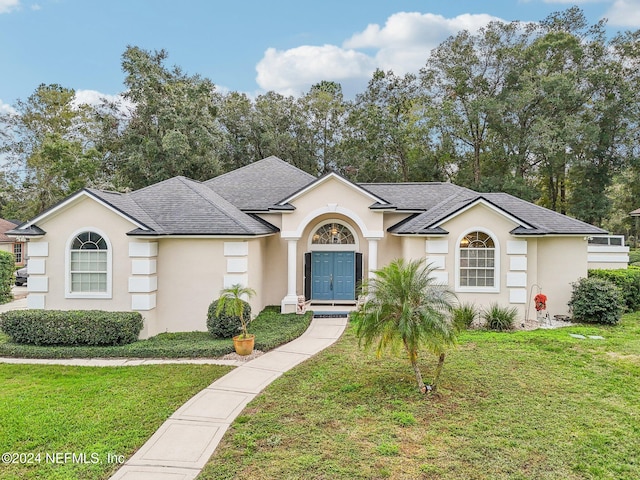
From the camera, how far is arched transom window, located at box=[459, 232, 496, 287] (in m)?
14.0

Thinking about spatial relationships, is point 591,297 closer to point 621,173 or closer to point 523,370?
point 523,370

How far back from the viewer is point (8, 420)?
6.65 meters

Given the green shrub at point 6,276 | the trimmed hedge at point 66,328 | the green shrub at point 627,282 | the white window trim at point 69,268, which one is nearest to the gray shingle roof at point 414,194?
the green shrub at point 627,282

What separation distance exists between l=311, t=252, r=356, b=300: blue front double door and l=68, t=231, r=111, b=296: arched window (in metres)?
7.98

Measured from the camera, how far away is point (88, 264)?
12453 mm

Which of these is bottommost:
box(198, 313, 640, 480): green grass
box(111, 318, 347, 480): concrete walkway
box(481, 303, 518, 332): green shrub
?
box(111, 318, 347, 480): concrete walkway

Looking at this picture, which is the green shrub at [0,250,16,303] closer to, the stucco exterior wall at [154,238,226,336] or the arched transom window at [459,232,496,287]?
the stucco exterior wall at [154,238,226,336]

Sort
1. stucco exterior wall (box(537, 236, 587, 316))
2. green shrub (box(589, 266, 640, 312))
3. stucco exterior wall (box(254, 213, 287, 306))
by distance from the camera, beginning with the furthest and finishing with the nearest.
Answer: stucco exterior wall (box(254, 213, 287, 306)) < green shrub (box(589, 266, 640, 312)) < stucco exterior wall (box(537, 236, 587, 316))

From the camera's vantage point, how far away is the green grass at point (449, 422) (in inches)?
207

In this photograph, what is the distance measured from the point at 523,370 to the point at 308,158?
31792mm

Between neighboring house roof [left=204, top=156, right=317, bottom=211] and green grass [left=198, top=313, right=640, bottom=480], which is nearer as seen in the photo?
green grass [left=198, top=313, right=640, bottom=480]

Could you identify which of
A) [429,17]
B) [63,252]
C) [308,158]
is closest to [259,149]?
[308,158]

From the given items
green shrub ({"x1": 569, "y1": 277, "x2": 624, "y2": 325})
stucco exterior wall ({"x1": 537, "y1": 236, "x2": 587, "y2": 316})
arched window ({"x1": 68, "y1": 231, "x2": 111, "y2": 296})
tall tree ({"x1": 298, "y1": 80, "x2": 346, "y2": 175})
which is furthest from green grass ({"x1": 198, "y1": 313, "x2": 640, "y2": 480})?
tall tree ({"x1": 298, "y1": 80, "x2": 346, "y2": 175})

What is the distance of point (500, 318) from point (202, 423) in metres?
10.4
